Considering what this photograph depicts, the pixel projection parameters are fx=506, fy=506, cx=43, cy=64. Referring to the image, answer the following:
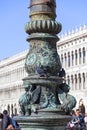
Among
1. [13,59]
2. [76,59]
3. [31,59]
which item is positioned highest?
[13,59]

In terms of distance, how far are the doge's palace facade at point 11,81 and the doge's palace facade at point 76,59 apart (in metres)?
17.7

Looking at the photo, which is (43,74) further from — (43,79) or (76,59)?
(76,59)

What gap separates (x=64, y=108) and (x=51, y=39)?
0.84 metres

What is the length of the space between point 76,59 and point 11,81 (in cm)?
3218

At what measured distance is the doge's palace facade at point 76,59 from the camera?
200 feet

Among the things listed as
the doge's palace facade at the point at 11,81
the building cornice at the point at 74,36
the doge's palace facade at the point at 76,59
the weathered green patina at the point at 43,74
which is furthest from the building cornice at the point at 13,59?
the weathered green patina at the point at 43,74

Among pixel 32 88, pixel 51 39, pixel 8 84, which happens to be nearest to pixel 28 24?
pixel 51 39

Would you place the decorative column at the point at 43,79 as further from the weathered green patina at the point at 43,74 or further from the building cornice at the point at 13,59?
the building cornice at the point at 13,59

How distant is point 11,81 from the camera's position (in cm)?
9419

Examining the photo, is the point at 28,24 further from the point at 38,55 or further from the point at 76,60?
the point at 76,60

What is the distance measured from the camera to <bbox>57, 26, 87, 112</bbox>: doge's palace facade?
61031 mm

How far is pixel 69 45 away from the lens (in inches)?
2608

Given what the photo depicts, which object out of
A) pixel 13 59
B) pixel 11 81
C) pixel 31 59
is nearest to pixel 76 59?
pixel 13 59

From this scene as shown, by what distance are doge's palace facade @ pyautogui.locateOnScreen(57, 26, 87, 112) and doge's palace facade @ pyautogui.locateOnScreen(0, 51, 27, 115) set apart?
58.0 ft
